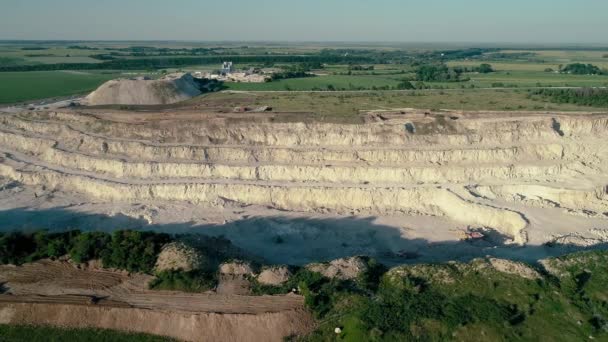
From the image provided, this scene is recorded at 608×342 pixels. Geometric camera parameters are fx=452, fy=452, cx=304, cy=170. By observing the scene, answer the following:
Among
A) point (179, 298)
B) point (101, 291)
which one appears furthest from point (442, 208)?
point (101, 291)

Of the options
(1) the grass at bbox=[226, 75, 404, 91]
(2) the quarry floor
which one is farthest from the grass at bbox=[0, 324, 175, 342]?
(1) the grass at bbox=[226, 75, 404, 91]

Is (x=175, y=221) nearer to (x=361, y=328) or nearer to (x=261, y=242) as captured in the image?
(x=261, y=242)

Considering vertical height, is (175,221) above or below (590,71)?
below

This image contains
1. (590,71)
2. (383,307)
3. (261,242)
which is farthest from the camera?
(590,71)

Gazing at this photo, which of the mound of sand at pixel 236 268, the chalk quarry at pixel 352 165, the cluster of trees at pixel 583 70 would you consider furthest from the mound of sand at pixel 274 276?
the cluster of trees at pixel 583 70

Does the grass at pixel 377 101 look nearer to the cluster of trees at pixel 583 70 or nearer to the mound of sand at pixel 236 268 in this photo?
the mound of sand at pixel 236 268

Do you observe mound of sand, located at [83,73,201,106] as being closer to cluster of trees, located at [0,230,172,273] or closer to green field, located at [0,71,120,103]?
green field, located at [0,71,120,103]
